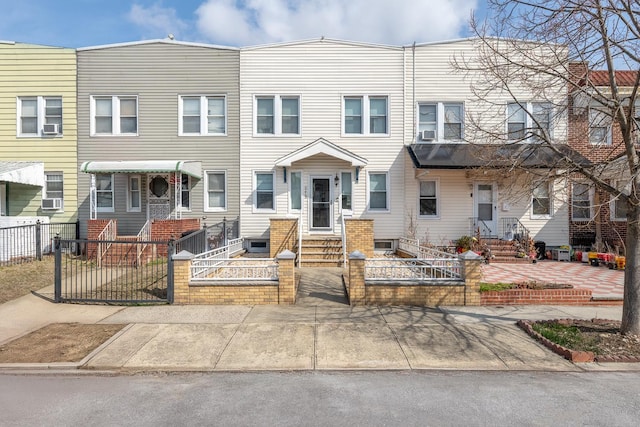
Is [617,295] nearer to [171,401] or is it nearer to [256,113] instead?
[171,401]

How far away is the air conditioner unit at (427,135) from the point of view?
14273 millimetres

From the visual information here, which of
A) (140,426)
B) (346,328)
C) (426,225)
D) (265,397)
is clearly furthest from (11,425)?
(426,225)

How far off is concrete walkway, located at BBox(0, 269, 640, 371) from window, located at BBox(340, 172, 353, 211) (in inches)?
262

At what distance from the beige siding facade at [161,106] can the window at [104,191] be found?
14.6 inches

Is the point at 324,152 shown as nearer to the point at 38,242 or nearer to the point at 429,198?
the point at 429,198

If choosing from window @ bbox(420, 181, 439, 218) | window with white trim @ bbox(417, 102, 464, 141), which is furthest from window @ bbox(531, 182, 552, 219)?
window with white trim @ bbox(417, 102, 464, 141)

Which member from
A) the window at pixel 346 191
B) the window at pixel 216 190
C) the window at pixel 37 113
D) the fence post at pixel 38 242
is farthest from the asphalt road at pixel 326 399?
the window at pixel 37 113

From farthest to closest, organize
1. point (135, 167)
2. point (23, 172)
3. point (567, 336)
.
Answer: point (23, 172) < point (135, 167) < point (567, 336)

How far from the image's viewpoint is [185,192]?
48.0ft

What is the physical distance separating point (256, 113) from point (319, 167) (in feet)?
11.0

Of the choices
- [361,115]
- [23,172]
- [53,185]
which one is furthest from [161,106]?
[361,115]

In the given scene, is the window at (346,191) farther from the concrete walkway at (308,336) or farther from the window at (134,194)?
the window at (134,194)

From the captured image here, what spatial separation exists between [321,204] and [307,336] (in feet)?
28.4

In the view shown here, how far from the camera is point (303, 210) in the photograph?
14180 mm
